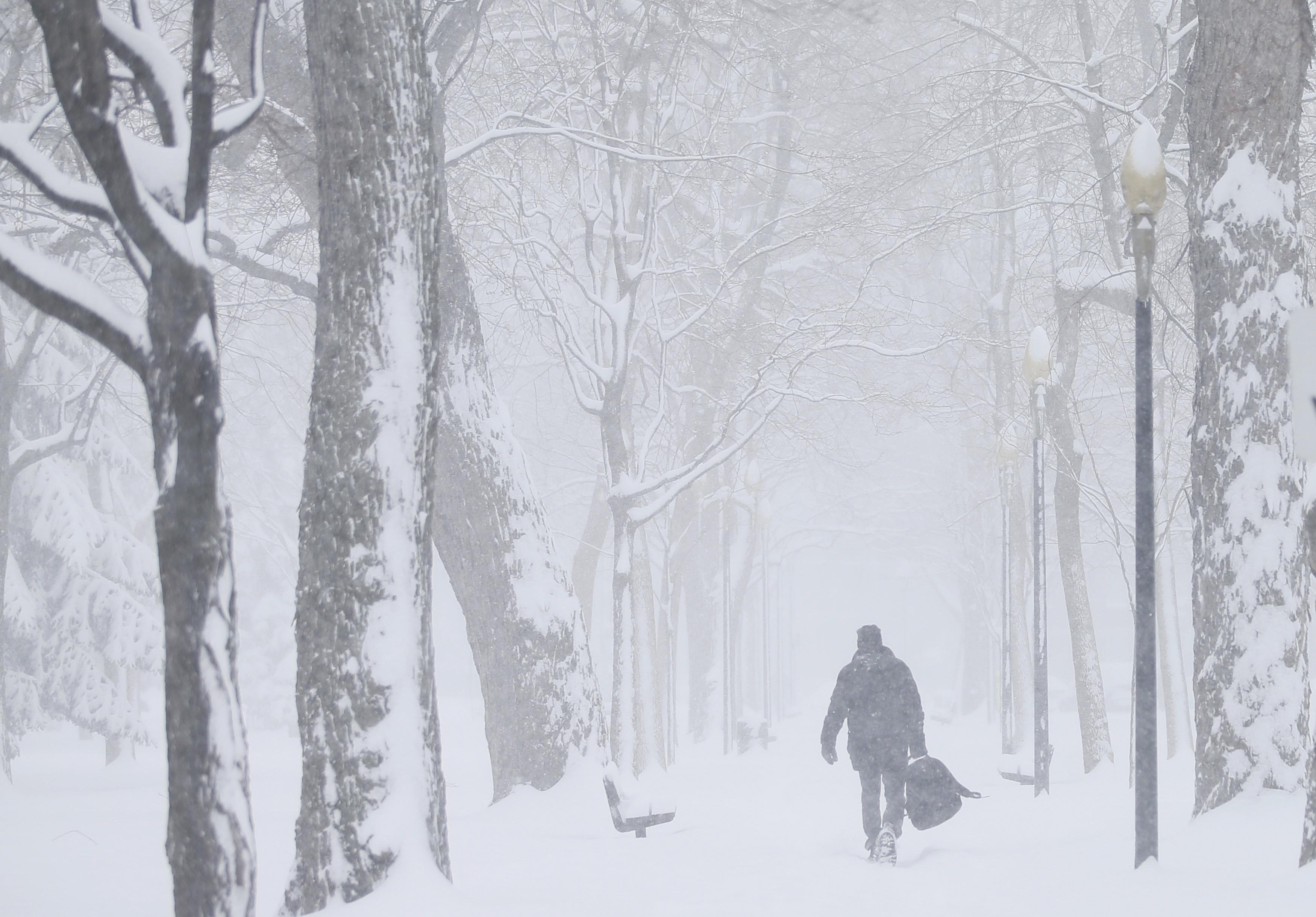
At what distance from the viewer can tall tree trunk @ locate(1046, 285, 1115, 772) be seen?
51.2 feet

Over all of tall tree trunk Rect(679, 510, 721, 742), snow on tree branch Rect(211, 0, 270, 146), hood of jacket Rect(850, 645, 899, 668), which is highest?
snow on tree branch Rect(211, 0, 270, 146)

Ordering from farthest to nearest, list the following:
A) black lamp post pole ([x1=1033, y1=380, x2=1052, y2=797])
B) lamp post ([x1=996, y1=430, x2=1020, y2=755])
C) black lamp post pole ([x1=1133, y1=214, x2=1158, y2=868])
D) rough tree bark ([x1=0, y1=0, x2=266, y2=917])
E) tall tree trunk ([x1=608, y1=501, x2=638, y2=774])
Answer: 1. lamp post ([x1=996, y1=430, x2=1020, y2=755])
2. black lamp post pole ([x1=1033, y1=380, x2=1052, y2=797])
3. tall tree trunk ([x1=608, y1=501, x2=638, y2=774])
4. black lamp post pole ([x1=1133, y1=214, x2=1158, y2=868])
5. rough tree bark ([x1=0, y1=0, x2=266, y2=917])

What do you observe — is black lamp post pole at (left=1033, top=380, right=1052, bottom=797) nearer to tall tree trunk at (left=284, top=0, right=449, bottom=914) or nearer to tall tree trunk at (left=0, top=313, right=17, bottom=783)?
tall tree trunk at (left=284, top=0, right=449, bottom=914)

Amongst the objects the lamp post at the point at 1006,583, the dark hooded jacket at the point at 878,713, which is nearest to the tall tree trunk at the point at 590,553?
the lamp post at the point at 1006,583

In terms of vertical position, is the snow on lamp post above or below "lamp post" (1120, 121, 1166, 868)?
below

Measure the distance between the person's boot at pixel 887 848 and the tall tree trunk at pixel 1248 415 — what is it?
279cm

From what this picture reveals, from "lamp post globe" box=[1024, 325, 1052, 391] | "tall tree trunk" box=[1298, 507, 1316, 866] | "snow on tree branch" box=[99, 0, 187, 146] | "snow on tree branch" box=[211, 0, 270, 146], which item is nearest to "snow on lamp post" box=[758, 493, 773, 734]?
"lamp post globe" box=[1024, 325, 1052, 391]

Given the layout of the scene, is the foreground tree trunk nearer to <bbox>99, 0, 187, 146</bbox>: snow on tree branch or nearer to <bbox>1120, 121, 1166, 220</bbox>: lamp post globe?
<bbox>99, 0, 187, 146</bbox>: snow on tree branch

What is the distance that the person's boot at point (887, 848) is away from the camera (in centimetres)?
962

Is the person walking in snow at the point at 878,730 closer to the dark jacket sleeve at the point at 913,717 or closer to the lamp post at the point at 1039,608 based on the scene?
the dark jacket sleeve at the point at 913,717

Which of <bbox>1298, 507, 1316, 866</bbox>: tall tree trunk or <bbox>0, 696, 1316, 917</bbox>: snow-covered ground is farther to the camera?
<bbox>0, 696, 1316, 917</bbox>: snow-covered ground

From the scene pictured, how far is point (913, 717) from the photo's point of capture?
9.92 metres

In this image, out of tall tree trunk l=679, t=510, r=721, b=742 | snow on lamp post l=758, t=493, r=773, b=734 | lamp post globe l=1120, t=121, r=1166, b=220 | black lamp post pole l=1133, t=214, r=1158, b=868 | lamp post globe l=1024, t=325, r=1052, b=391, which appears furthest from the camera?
tall tree trunk l=679, t=510, r=721, b=742

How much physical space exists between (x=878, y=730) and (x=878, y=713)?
133 mm
